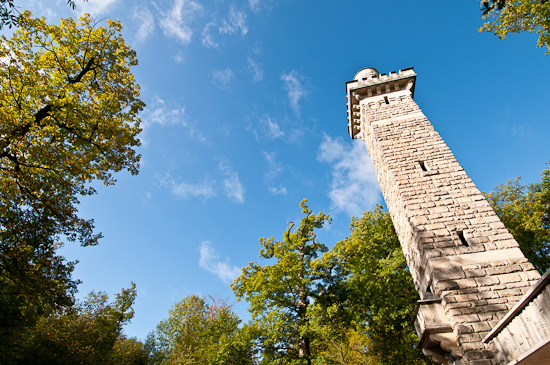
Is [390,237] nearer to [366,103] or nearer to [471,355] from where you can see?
[366,103]

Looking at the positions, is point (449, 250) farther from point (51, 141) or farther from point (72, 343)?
point (72, 343)

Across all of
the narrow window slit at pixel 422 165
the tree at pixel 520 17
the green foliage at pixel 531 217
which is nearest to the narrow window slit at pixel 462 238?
the narrow window slit at pixel 422 165

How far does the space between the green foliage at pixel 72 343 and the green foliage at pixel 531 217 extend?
23.4 meters

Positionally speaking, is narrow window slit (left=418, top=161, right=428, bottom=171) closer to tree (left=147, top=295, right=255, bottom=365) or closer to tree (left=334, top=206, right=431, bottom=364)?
tree (left=334, top=206, right=431, bottom=364)

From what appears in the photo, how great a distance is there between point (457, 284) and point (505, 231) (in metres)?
1.92

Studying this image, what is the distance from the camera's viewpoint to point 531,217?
1552cm

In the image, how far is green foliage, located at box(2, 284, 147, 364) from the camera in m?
14.3

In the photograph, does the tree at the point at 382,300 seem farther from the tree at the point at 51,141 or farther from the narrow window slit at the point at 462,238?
the tree at the point at 51,141

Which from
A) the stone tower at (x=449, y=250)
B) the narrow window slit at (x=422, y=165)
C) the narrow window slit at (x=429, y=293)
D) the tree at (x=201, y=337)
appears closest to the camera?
the stone tower at (x=449, y=250)

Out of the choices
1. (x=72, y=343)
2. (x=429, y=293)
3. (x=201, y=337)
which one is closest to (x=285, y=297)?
(x=201, y=337)

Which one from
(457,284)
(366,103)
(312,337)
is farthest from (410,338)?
(366,103)

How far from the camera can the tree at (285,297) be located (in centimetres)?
1191

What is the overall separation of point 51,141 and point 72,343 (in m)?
13.8

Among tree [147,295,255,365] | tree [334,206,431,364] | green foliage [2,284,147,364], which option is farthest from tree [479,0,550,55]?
green foliage [2,284,147,364]
